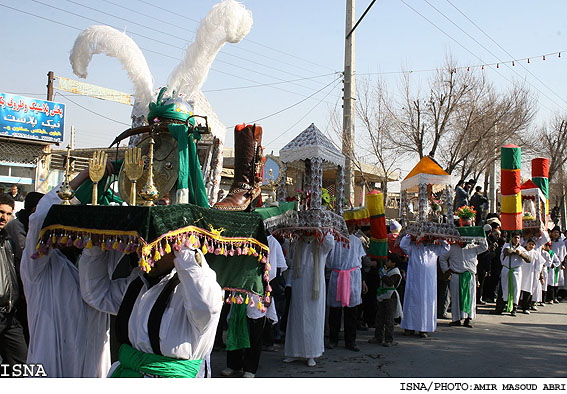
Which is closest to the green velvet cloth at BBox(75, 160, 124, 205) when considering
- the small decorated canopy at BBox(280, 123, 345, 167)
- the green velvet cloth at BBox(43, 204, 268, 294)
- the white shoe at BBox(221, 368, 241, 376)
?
the green velvet cloth at BBox(43, 204, 268, 294)

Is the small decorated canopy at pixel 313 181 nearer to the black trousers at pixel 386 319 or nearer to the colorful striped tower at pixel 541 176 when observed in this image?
the black trousers at pixel 386 319

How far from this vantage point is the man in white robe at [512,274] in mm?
11984

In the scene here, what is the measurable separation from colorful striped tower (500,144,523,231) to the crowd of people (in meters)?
0.40

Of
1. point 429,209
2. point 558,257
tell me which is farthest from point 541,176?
point 429,209

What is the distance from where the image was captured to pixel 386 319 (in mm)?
8297

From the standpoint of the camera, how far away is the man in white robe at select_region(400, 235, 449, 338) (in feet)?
29.7

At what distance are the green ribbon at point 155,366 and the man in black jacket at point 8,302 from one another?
168 cm

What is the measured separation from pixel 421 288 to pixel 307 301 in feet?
9.72

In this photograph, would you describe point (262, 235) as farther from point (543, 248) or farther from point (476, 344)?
point (543, 248)

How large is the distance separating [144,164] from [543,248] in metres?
13.1

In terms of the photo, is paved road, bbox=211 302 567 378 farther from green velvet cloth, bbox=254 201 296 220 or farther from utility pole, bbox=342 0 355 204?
utility pole, bbox=342 0 355 204

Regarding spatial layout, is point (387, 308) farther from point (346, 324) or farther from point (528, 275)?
point (528, 275)

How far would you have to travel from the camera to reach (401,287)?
10.5 metres

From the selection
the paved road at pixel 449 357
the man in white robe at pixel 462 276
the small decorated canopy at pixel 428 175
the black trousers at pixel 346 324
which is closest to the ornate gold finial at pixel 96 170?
the paved road at pixel 449 357
